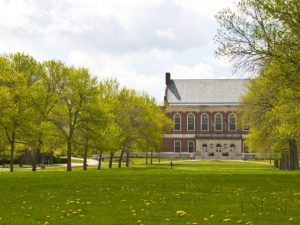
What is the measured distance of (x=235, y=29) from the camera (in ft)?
72.6

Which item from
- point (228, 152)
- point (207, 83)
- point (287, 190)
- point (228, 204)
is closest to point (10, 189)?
point (228, 204)

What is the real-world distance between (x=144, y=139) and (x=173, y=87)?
165 ft

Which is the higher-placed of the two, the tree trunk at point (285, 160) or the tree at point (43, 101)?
the tree at point (43, 101)

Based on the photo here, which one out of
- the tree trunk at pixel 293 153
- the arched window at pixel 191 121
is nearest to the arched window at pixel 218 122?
the arched window at pixel 191 121

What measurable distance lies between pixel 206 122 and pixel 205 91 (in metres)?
6.75

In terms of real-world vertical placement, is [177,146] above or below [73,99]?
below

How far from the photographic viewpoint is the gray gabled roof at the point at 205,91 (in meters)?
95.2

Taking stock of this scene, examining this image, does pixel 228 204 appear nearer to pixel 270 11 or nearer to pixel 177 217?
pixel 177 217

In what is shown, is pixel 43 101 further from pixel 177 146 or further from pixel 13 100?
pixel 177 146

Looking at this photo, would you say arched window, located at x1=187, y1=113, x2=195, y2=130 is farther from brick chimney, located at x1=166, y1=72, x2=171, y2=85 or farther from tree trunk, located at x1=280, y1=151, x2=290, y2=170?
tree trunk, located at x1=280, y1=151, x2=290, y2=170

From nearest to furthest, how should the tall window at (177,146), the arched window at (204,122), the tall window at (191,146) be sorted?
the tall window at (191,146) → the tall window at (177,146) → the arched window at (204,122)

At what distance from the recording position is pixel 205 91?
97312 mm

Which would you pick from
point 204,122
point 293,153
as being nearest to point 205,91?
point 204,122

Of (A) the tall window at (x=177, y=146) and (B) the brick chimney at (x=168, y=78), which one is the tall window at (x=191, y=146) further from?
(B) the brick chimney at (x=168, y=78)
